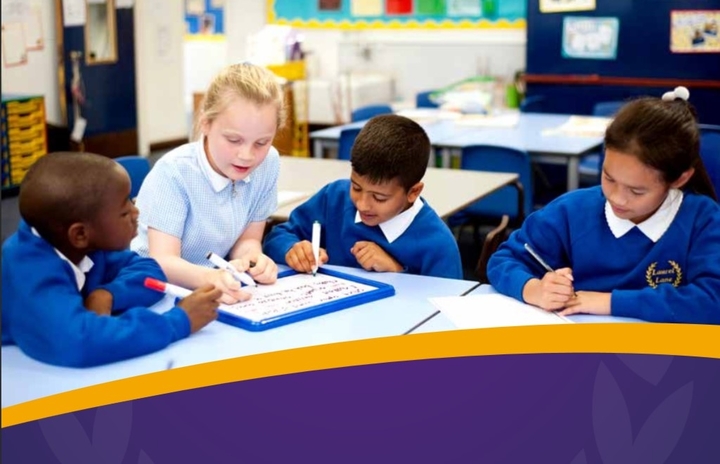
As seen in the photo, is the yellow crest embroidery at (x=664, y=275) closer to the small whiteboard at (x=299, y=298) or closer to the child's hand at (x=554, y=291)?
the child's hand at (x=554, y=291)

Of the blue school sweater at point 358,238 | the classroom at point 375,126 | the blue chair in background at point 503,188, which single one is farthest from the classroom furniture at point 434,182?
the blue school sweater at point 358,238

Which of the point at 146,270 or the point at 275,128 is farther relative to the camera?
the point at 275,128

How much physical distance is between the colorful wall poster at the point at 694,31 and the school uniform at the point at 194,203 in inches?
176

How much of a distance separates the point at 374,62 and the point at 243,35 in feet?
4.28

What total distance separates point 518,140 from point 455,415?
301 centimetres

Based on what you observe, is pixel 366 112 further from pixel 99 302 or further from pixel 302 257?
pixel 99 302

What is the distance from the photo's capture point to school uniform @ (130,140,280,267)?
71.5 inches

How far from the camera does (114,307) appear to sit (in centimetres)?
137

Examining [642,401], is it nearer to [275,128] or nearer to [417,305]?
[417,305]

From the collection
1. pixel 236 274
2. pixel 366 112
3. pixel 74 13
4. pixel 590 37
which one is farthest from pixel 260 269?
pixel 74 13

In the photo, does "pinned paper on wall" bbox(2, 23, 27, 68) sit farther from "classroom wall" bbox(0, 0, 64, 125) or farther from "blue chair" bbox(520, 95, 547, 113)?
"blue chair" bbox(520, 95, 547, 113)

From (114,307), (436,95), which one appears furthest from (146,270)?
(436,95)

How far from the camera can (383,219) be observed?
194 centimetres

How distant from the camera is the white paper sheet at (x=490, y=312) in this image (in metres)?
1.50
